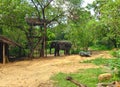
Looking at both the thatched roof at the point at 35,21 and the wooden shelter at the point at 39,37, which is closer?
the thatched roof at the point at 35,21

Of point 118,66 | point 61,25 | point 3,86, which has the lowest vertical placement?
point 3,86

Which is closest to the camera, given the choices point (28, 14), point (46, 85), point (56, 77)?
point (46, 85)

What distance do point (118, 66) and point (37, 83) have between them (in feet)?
11.3

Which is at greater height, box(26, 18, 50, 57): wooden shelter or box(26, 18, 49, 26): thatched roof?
box(26, 18, 49, 26): thatched roof

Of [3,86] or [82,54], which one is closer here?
[3,86]

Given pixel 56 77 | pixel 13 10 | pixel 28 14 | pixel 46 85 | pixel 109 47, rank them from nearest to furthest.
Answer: pixel 46 85, pixel 56 77, pixel 13 10, pixel 28 14, pixel 109 47

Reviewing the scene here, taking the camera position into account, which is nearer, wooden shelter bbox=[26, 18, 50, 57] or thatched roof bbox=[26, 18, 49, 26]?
thatched roof bbox=[26, 18, 49, 26]

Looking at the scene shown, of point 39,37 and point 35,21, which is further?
point 39,37

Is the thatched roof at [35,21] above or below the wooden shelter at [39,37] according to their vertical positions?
above

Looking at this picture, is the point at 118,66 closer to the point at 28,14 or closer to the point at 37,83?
the point at 37,83

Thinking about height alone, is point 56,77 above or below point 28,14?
below

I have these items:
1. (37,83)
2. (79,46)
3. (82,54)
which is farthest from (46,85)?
(79,46)

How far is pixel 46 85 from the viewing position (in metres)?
12.0

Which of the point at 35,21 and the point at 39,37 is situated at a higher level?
the point at 35,21
